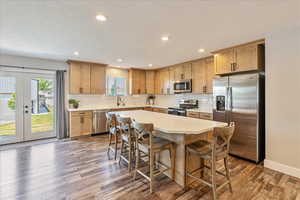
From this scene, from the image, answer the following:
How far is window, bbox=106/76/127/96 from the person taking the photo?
236 inches

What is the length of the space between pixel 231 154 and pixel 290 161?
1.03 meters

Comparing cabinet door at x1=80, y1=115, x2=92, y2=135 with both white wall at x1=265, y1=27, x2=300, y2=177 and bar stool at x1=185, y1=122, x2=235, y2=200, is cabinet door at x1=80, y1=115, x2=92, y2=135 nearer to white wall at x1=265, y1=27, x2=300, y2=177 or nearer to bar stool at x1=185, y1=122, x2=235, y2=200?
bar stool at x1=185, y1=122, x2=235, y2=200

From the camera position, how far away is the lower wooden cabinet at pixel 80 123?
185 inches

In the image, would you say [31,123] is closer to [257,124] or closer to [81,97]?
→ [81,97]

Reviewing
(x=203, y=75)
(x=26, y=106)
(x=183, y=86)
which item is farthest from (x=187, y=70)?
(x=26, y=106)

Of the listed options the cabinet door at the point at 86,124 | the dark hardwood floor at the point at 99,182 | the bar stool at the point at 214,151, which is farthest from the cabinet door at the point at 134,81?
the bar stool at the point at 214,151

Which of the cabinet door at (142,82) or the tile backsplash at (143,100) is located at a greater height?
the cabinet door at (142,82)

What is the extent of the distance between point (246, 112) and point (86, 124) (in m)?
4.59

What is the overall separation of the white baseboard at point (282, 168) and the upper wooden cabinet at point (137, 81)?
4669 mm

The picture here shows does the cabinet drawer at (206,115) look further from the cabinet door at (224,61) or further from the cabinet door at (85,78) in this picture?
the cabinet door at (85,78)

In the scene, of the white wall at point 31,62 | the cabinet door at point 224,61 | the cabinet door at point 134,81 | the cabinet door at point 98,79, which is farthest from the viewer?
the cabinet door at point 134,81

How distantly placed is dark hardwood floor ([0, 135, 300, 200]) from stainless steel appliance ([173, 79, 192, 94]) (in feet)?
7.99

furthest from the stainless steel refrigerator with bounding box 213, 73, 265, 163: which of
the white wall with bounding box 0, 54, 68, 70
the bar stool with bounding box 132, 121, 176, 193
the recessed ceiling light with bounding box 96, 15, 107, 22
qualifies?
the white wall with bounding box 0, 54, 68, 70

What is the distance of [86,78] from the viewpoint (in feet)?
16.8
